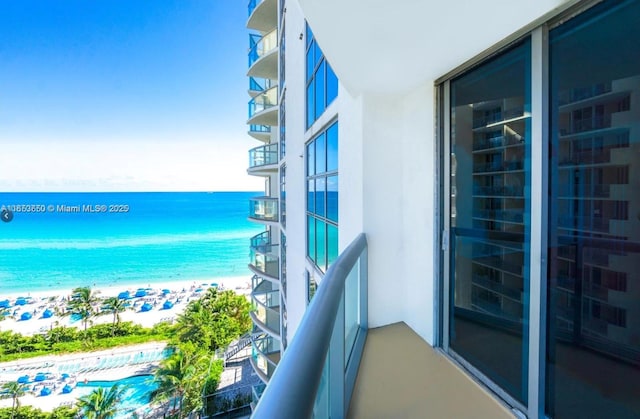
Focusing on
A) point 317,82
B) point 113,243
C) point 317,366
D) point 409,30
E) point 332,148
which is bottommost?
point 113,243

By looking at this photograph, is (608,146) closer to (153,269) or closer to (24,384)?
(24,384)

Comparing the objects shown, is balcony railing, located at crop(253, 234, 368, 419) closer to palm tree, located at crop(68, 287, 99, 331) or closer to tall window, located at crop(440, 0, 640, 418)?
tall window, located at crop(440, 0, 640, 418)

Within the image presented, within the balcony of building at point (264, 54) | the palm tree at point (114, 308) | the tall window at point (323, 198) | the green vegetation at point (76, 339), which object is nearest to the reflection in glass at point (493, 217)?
the tall window at point (323, 198)

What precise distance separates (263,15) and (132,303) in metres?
29.8

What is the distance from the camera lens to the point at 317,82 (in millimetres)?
5574

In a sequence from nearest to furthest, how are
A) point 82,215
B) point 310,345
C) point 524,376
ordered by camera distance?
point 310,345
point 524,376
point 82,215

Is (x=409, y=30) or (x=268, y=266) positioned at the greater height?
(x=409, y=30)

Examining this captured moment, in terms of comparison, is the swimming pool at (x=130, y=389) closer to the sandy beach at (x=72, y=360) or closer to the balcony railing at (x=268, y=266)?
the sandy beach at (x=72, y=360)

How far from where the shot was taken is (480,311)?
226 centimetres

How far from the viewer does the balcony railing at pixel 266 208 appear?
37.6 ft

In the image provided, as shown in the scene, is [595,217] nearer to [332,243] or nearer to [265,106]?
[332,243]

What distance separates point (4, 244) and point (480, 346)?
75172mm

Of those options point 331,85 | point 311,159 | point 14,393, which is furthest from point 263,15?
point 14,393

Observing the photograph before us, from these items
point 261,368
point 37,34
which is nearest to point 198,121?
point 37,34
